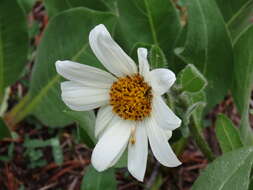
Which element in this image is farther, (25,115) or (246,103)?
(25,115)

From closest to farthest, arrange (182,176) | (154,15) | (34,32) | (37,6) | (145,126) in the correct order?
(145,126) → (154,15) → (182,176) → (34,32) → (37,6)

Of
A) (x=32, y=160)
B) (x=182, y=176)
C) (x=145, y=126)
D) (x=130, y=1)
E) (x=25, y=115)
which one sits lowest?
(x=182, y=176)

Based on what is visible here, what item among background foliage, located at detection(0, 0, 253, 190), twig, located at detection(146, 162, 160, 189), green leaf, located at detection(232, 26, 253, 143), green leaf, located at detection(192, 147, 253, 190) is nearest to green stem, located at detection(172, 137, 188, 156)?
background foliage, located at detection(0, 0, 253, 190)

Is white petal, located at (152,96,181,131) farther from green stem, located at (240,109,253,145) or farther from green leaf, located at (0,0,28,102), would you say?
green leaf, located at (0,0,28,102)

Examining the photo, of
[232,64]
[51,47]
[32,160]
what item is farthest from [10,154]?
[232,64]

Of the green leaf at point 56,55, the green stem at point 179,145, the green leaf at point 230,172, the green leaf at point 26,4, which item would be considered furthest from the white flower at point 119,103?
the green leaf at point 26,4

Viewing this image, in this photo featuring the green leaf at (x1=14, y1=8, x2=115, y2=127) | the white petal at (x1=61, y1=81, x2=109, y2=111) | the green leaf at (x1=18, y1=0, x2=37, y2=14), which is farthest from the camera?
the green leaf at (x1=18, y1=0, x2=37, y2=14)

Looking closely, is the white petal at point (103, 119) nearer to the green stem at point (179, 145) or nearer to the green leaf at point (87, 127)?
the green leaf at point (87, 127)

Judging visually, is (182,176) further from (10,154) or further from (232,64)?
(10,154)
